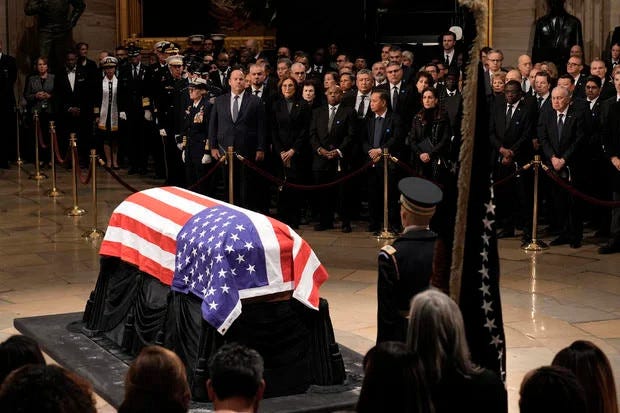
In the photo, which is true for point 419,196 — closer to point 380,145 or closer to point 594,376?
point 594,376

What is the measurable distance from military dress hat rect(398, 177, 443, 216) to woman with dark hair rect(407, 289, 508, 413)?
1463 millimetres

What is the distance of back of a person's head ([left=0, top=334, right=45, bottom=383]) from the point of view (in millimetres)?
5109

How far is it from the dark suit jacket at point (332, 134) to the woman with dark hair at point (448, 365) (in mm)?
9826

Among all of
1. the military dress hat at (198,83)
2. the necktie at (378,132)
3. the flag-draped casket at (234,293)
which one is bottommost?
the flag-draped casket at (234,293)

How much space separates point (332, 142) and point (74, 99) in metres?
7.02

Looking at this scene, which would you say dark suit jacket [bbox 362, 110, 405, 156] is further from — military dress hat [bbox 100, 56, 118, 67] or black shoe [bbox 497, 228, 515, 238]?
military dress hat [bbox 100, 56, 118, 67]

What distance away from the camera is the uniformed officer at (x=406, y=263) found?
21.1ft

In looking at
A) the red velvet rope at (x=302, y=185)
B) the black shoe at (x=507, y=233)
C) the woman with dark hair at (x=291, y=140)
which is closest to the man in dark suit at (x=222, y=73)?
the woman with dark hair at (x=291, y=140)

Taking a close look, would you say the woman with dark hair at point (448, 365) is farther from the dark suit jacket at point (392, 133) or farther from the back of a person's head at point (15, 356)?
the dark suit jacket at point (392, 133)

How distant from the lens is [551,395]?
4461 mm

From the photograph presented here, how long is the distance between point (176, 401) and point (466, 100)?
195 cm

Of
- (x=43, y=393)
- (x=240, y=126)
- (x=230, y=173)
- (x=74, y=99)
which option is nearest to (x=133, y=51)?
(x=74, y=99)

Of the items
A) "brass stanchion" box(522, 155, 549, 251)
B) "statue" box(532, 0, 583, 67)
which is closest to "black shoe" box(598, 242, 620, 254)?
"brass stanchion" box(522, 155, 549, 251)

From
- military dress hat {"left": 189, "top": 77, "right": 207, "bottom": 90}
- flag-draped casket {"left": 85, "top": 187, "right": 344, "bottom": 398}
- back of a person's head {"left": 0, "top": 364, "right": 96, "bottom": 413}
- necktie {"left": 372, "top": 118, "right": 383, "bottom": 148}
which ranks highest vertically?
military dress hat {"left": 189, "top": 77, "right": 207, "bottom": 90}
